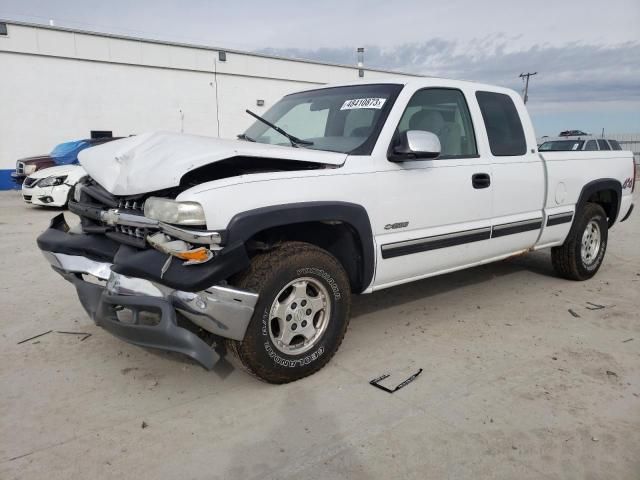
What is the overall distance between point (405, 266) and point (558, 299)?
2.12 metres

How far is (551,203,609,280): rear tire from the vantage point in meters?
5.27

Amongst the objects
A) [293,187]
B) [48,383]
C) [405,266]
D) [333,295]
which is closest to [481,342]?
[405,266]

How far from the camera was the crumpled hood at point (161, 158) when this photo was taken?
9.12ft

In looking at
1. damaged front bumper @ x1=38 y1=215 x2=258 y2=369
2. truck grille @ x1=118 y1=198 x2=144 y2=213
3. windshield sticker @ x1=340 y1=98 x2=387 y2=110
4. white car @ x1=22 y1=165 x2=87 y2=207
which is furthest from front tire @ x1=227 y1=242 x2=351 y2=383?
white car @ x1=22 y1=165 x2=87 y2=207

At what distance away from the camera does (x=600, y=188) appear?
17.5ft

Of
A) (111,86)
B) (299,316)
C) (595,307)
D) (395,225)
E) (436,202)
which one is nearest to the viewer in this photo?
(299,316)

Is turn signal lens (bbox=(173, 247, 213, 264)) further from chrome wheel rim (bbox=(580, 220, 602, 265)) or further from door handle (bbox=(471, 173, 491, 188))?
chrome wheel rim (bbox=(580, 220, 602, 265))

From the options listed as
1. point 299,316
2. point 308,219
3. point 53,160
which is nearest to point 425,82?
point 308,219

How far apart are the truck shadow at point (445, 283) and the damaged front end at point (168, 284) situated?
186 cm

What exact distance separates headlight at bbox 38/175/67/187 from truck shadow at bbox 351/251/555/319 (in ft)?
26.8

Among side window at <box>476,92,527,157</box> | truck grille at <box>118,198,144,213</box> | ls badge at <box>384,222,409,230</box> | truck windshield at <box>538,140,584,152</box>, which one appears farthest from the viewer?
truck windshield at <box>538,140,584,152</box>

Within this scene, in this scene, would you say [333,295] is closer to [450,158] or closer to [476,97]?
[450,158]

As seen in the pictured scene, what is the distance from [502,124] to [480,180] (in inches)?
29.8

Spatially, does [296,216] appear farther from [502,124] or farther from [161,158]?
[502,124]
